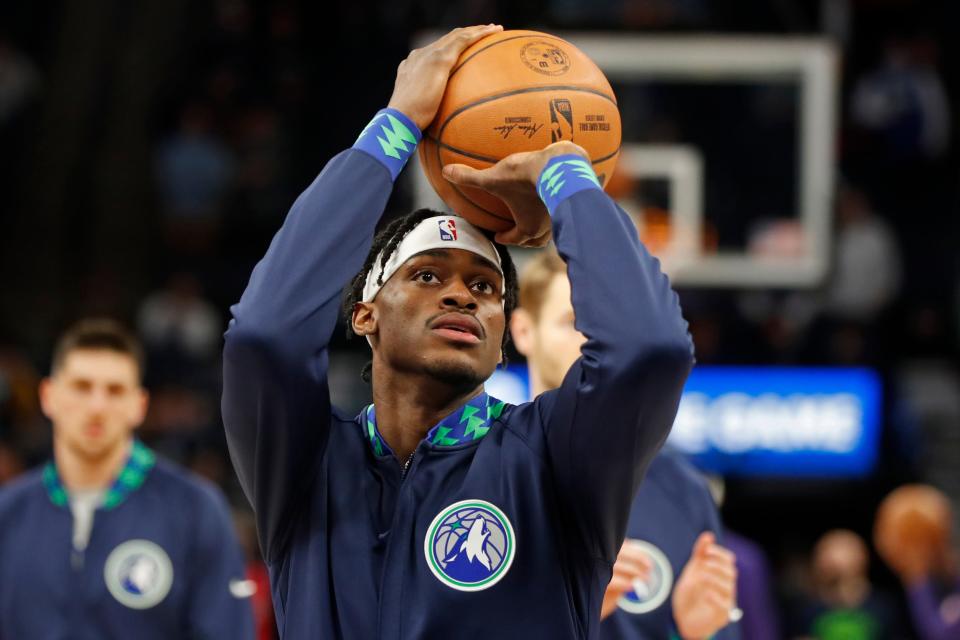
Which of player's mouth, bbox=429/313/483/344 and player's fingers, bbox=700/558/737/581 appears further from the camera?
player's fingers, bbox=700/558/737/581

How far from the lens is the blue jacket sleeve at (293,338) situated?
3.15 metres

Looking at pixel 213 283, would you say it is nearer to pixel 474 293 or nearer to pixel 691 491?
pixel 691 491

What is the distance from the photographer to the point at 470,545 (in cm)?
316

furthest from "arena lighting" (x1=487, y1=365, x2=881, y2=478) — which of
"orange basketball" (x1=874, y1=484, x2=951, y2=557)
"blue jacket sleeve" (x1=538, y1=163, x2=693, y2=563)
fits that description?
"blue jacket sleeve" (x1=538, y1=163, x2=693, y2=563)

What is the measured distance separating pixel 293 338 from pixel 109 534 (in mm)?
3216

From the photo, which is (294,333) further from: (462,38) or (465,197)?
(462,38)

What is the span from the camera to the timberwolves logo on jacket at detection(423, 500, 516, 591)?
3141 mm

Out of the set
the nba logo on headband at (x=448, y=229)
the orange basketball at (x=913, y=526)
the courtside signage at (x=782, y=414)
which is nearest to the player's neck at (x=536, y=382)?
the nba logo on headband at (x=448, y=229)

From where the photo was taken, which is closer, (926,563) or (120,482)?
(120,482)

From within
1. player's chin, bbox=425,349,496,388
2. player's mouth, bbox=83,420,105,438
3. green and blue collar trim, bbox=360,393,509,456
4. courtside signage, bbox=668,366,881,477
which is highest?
player's chin, bbox=425,349,496,388

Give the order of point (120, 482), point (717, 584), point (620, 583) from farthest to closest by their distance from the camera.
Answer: point (120, 482)
point (717, 584)
point (620, 583)

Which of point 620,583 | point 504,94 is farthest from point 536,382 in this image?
point 504,94

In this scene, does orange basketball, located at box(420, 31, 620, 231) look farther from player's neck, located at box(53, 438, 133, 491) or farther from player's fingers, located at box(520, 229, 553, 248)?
player's neck, located at box(53, 438, 133, 491)

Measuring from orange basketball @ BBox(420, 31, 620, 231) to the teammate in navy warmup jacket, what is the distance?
5cm
